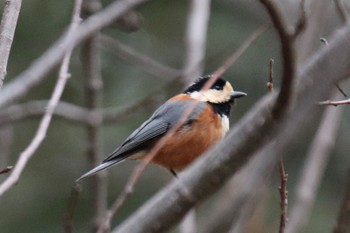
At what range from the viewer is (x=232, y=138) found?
1.80m

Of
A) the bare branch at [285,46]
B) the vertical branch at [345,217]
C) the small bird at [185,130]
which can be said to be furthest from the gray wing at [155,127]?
the vertical branch at [345,217]

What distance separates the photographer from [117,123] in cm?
627

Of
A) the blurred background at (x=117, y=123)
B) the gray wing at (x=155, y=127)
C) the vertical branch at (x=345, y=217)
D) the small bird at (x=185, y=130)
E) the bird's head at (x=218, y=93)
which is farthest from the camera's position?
the blurred background at (x=117, y=123)

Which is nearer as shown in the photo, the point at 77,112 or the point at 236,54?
the point at 236,54

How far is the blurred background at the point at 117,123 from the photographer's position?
21.6 ft

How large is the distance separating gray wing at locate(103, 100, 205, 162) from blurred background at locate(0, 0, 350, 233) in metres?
1.83

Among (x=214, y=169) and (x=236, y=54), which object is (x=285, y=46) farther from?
(x=214, y=169)

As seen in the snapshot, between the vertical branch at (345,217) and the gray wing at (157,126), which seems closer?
the vertical branch at (345,217)

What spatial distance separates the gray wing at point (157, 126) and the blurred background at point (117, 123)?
5.99ft

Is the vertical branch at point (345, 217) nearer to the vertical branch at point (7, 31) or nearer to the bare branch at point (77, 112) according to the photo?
the vertical branch at point (7, 31)

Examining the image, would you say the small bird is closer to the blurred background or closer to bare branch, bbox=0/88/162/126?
bare branch, bbox=0/88/162/126

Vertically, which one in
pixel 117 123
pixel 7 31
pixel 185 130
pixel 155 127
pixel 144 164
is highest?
pixel 7 31

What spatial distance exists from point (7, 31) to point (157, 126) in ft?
6.13

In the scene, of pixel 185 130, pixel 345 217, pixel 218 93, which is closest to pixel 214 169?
pixel 345 217
